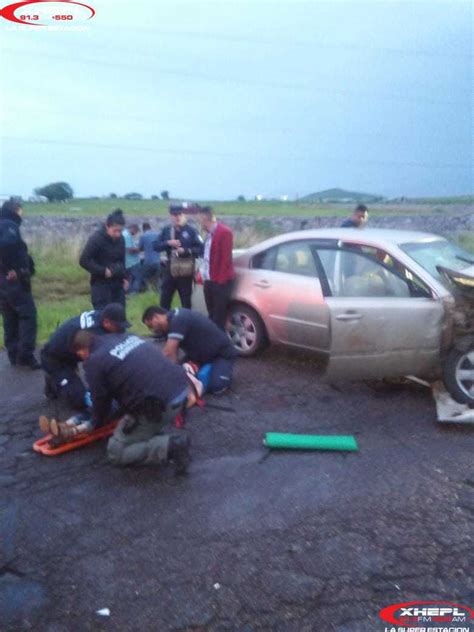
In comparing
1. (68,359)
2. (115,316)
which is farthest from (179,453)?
(68,359)

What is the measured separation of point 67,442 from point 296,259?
2992 mm

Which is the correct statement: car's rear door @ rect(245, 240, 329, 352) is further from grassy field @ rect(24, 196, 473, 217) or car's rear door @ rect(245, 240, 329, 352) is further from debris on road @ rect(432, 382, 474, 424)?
grassy field @ rect(24, 196, 473, 217)

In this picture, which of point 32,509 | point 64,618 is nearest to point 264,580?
point 64,618

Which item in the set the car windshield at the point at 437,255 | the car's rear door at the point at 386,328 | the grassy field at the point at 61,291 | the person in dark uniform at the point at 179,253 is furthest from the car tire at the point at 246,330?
the grassy field at the point at 61,291

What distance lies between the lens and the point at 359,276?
5.87m

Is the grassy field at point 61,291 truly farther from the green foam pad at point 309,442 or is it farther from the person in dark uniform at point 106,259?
the green foam pad at point 309,442

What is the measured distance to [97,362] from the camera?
4.25 metres

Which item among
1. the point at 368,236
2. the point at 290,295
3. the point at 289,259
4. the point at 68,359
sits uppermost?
the point at 368,236

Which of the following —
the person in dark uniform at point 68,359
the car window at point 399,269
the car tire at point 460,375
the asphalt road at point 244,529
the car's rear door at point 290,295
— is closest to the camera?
the asphalt road at point 244,529

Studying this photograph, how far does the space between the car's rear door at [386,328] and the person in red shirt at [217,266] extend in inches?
62.0

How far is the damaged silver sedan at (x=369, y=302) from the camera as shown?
530cm

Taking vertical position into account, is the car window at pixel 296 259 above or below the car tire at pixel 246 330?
above

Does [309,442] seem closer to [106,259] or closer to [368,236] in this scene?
[368,236]

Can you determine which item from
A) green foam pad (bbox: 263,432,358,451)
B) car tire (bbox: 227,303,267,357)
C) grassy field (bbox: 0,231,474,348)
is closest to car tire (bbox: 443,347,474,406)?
green foam pad (bbox: 263,432,358,451)
